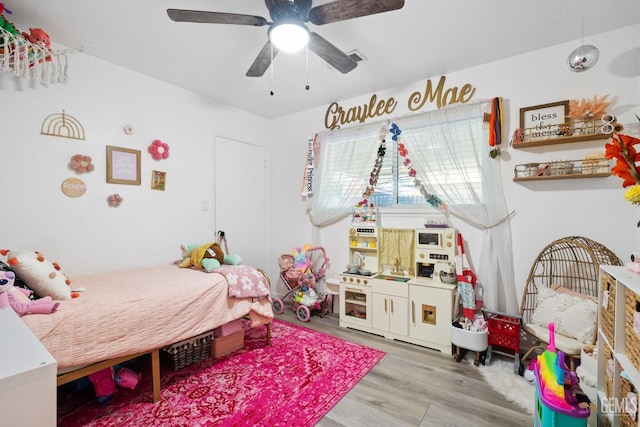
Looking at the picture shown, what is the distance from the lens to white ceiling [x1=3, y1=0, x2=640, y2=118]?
205cm

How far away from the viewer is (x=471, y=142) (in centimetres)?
288

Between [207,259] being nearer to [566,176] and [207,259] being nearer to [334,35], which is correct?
[334,35]

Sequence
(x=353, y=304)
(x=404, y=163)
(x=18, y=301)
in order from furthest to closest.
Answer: (x=353, y=304), (x=404, y=163), (x=18, y=301)

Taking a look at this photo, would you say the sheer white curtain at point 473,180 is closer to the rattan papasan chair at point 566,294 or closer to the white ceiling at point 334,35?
the rattan papasan chair at point 566,294

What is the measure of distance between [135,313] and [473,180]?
121 inches


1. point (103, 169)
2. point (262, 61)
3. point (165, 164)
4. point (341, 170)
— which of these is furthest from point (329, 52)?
point (103, 169)

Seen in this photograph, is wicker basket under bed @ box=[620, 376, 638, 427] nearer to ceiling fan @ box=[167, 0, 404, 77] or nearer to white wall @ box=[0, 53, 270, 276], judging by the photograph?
ceiling fan @ box=[167, 0, 404, 77]

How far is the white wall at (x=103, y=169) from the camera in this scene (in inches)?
92.0

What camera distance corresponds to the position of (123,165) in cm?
293

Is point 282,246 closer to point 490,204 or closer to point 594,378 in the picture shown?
point 490,204

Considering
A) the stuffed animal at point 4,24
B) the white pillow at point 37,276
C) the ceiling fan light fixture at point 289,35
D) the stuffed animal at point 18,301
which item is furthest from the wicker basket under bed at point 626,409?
the stuffed animal at point 4,24

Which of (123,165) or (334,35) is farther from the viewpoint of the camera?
(123,165)

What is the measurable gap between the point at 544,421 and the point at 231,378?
79.6 inches

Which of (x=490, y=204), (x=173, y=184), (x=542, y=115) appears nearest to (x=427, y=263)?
(x=490, y=204)
